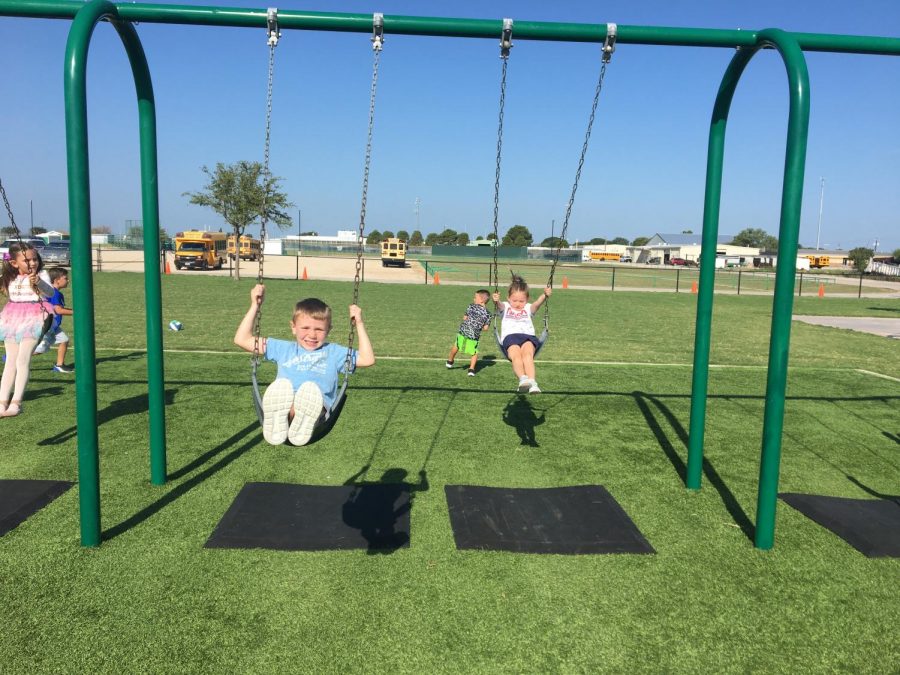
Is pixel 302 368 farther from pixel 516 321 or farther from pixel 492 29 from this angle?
pixel 516 321

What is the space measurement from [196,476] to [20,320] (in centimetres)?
253

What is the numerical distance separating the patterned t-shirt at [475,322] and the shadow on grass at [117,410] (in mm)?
4109

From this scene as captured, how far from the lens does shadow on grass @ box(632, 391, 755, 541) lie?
492 centimetres

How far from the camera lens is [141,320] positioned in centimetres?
1556

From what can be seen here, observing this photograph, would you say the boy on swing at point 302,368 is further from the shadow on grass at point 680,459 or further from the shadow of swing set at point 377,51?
the shadow on grass at point 680,459

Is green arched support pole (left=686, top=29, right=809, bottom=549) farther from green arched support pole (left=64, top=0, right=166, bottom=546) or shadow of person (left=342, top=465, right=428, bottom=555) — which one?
green arched support pole (left=64, top=0, right=166, bottom=546)

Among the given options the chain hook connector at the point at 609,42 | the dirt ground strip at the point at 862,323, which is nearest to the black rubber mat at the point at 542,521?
the chain hook connector at the point at 609,42

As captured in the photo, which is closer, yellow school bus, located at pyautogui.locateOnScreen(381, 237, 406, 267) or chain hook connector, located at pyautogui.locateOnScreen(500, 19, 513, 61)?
chain hook connector, located at pyautogui.locateOnScreen(500, 19, 513, 61)

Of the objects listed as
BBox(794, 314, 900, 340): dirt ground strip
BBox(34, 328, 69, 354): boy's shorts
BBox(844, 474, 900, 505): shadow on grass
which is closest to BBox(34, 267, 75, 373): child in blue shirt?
BBox(34, 328, 69, 354): boy's shorts

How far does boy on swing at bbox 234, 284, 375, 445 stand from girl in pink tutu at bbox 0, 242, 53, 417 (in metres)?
2.98

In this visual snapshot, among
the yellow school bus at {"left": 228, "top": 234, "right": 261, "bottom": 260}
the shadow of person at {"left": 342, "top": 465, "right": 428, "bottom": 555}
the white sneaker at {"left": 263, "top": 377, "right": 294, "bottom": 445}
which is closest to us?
the white sneaker at {"left": 263, "top": 377, "right": 294, "bottom": 445}

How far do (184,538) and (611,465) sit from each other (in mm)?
3616

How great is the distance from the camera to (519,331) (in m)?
7.12

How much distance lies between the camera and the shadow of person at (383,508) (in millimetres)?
4402
